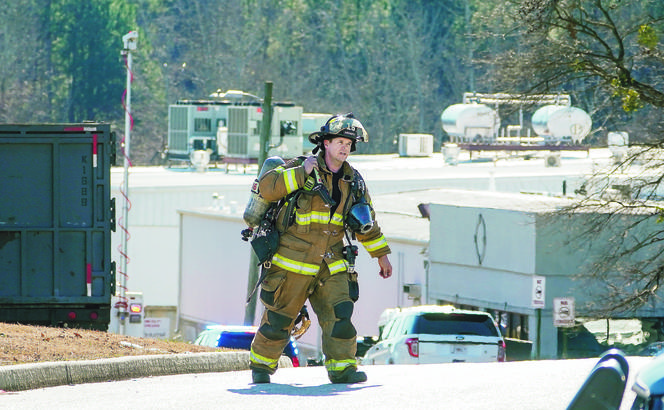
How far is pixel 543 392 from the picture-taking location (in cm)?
859

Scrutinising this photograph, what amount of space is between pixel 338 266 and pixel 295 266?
0.30 metres

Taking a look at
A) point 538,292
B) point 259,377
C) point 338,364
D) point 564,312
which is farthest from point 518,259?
point 338,364

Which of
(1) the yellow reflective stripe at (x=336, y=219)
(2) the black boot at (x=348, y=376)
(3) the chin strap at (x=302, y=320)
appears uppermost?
(1) the yellow reflective stripe at (x=336, y=219)

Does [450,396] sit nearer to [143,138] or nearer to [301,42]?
[143,138]

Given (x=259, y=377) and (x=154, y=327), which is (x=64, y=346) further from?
(x=154, y=327)

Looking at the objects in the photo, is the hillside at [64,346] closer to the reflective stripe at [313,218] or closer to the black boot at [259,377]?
the black boot at [259,377]

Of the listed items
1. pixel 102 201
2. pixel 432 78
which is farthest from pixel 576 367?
pixel 432 78

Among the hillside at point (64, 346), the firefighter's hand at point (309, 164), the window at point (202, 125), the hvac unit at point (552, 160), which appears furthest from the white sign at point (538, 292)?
the window at point (202, 125)

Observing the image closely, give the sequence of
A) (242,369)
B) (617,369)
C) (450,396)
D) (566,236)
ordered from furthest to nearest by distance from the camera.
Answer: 1. (566,236)
2. (242,369)
3. (450,396)
4. (617,369)

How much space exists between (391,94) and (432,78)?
9.40ft

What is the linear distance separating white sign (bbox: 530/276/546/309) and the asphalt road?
1316 cm

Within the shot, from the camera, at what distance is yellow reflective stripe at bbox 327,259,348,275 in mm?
9086

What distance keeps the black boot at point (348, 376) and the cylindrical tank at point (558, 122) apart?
1635 inches

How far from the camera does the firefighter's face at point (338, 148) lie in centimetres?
902
